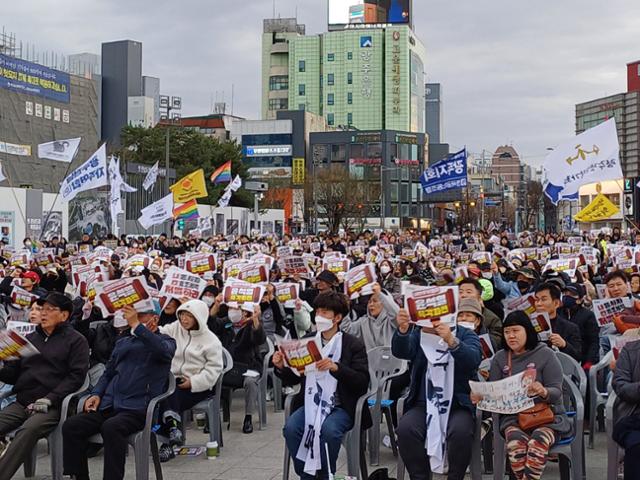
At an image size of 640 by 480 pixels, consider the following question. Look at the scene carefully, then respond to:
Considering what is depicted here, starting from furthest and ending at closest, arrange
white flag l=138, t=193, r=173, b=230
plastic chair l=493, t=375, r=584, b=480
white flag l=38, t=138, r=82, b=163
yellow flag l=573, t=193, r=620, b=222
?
1. white flag l=38, t=138, r=82, b=163
2. white flag l=138, t=193, r=173, b=230
3. yellow flag l=573, t=193, r=620, b=222
4. plastic chair l=493, t=375, r=584, b=480

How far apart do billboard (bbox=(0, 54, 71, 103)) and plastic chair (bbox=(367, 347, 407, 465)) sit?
5271cm

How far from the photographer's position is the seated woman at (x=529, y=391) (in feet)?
18.9

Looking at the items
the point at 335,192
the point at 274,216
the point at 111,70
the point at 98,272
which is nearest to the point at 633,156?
the point at 335,192

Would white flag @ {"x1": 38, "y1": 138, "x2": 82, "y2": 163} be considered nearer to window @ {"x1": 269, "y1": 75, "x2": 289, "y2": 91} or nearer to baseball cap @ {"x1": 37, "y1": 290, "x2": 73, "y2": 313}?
baseball cap @ {"x1": 37, "y1": 290, "x2": 73, "y2": 313}

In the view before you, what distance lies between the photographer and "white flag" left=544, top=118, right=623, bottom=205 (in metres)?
17.7

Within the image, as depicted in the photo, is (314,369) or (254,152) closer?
(314,369)

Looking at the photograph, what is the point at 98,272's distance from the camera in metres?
11.6

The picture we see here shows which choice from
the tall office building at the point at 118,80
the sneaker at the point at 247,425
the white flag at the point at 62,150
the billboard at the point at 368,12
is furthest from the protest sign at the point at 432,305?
the billboard at the point at 368,12

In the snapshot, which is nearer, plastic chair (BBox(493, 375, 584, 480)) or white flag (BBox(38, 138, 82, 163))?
plastic chair (BBox(493, 375, 584, 480))

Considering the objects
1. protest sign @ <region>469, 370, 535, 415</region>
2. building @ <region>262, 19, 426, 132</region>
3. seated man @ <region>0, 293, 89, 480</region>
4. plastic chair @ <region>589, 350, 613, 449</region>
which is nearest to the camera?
protest sign @ <region>469, 370, 535, 415</region>

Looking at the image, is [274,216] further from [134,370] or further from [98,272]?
[134,370]

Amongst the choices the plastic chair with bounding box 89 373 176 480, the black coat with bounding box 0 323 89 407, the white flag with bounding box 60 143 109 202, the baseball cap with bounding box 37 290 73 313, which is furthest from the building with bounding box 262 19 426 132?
the plastic chair with bounding box 89 373 176 480

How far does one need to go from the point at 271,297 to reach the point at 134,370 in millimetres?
3465

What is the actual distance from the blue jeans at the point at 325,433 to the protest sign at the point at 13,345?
2180 mm
